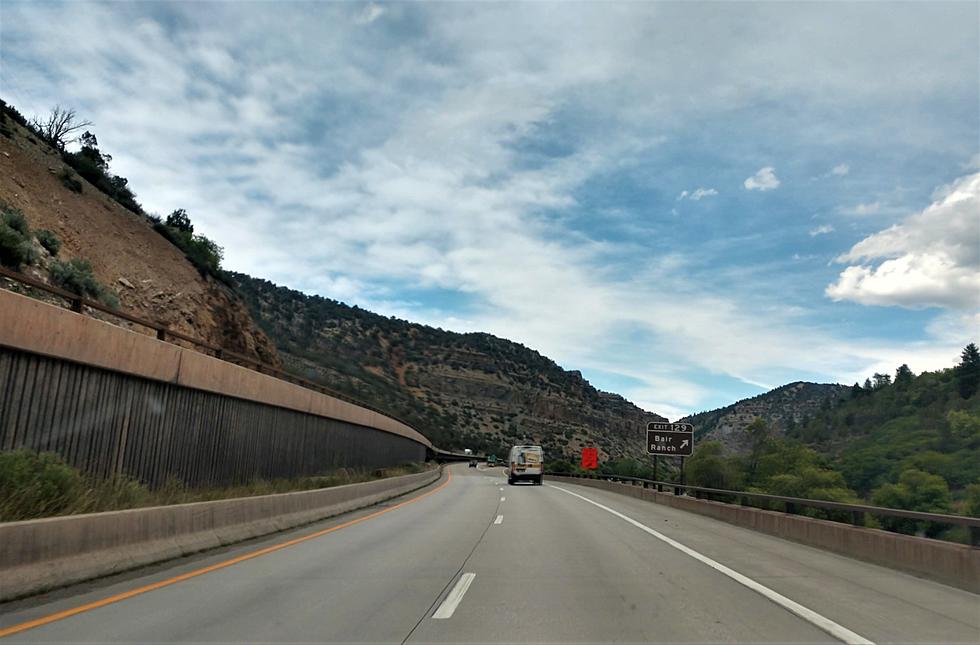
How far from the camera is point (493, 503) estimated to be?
2758 cm

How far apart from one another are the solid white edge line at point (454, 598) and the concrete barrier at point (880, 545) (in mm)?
6707

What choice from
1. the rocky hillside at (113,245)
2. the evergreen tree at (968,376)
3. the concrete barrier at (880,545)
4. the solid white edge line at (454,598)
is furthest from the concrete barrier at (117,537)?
the evergreen tree at (968,376)

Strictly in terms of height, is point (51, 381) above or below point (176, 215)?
below

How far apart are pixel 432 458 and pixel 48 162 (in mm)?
71514

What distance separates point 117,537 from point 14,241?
16024 millimetres

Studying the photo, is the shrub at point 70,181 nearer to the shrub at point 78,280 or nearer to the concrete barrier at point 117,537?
the shrub at point 78,280

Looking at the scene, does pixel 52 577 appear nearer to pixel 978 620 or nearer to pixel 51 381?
pixel 51 381

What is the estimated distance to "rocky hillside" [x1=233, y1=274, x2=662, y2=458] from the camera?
11331 centimetres

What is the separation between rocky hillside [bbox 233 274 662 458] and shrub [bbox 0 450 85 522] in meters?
84.5

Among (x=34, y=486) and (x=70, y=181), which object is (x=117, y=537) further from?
(x=70, y=181)

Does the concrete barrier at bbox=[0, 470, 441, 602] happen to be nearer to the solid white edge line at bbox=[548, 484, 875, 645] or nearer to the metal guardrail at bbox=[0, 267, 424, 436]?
the metal guardrail at bbox=[0, 267, 424, 436]

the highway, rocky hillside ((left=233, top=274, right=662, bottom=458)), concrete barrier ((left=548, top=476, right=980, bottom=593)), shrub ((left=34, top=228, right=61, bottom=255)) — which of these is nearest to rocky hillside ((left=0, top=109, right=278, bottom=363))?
shrub ((left=34, top=228, right=61, bottom=255))

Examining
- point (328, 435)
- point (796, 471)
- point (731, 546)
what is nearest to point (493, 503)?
point (328, 435)

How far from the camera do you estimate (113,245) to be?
3362 centimetres
